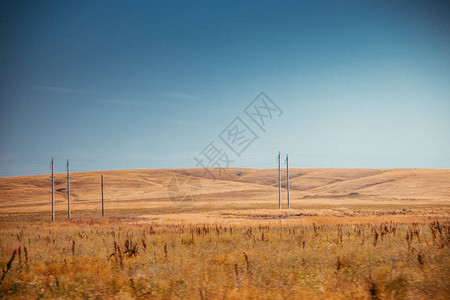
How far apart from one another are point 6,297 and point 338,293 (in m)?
6.51

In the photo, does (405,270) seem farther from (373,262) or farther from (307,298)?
(307,298)

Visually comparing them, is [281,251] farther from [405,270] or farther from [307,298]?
[307,298]

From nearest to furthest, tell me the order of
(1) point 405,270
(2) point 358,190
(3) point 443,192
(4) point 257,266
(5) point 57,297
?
(5) point 57,297 < (1) point 405,270 < (4) point 257,266 < (3) point 443,192 < (2) point 358,190

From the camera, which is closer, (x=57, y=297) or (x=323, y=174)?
(x=57, y=297)

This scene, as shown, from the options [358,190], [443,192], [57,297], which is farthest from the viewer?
[358,190]

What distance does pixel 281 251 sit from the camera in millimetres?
9930

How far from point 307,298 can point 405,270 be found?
2910 millimetres

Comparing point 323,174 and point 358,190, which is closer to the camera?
point 358,190

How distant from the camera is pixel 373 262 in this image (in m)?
8.01

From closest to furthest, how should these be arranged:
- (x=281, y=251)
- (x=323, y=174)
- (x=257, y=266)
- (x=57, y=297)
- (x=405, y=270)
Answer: (x=57, y=297)
(x=405, y=270)
(x=257, y=266)
(x=281, y=251)
(x=323, y=174)

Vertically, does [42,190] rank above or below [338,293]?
below

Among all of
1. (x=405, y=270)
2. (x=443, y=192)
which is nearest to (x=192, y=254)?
(x=405, y=270)

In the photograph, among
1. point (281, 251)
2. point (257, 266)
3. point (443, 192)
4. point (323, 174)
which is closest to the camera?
point (257, 266)

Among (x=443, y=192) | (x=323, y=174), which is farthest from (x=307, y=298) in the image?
(x=323, y=174)
